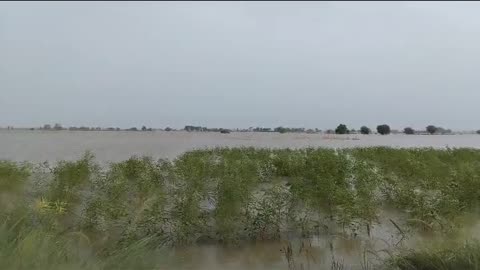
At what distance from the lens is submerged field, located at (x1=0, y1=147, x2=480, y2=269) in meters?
6.26

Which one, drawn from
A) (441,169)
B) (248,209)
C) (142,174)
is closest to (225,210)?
(248,209)

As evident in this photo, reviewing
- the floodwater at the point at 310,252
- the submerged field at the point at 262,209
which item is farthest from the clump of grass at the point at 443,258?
the floodwater at the point at 310,252

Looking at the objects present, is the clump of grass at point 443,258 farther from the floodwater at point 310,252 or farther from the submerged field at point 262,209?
the floodwater at point 310,252

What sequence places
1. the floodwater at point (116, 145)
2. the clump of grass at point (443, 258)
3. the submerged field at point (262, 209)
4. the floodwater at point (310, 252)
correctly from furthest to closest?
the floodwater at point (116, 145)
the floodwater at point (310, 252)
the submerged field at point (262, 209)
the clump of grass at point (443, 258)

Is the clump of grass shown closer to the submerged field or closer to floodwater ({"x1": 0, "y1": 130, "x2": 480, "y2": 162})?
the submerged field

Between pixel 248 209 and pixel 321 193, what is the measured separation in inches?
50.6

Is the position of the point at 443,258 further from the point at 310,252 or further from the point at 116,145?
the point at 116,145

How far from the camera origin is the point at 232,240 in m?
7.98

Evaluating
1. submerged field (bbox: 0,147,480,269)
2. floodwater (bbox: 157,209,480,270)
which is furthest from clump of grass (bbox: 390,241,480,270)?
floodwater (bbox: 157,209,480,270)

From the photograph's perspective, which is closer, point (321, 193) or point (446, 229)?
point (446, 229)

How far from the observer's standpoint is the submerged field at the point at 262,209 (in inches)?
246

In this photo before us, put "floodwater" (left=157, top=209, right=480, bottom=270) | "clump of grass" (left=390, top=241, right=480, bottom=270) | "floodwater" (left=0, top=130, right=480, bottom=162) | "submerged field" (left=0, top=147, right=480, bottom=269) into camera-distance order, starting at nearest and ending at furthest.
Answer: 1. "clump of grass" (left=390, top=241, right=480, bottom=270)
2. "submerged field" (left=0, top=147, right=480, bottom=269)
3. "floodwater" (left=157, top=209, right=480, bottom=270)
4. "floodwater" (left=0, top=130, right=480, bottom=162)

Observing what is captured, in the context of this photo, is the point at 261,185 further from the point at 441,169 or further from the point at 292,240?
the point at 441,169

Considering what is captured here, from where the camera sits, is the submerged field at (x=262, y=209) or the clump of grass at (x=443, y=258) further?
the submerged field at (x=262, y=209)
